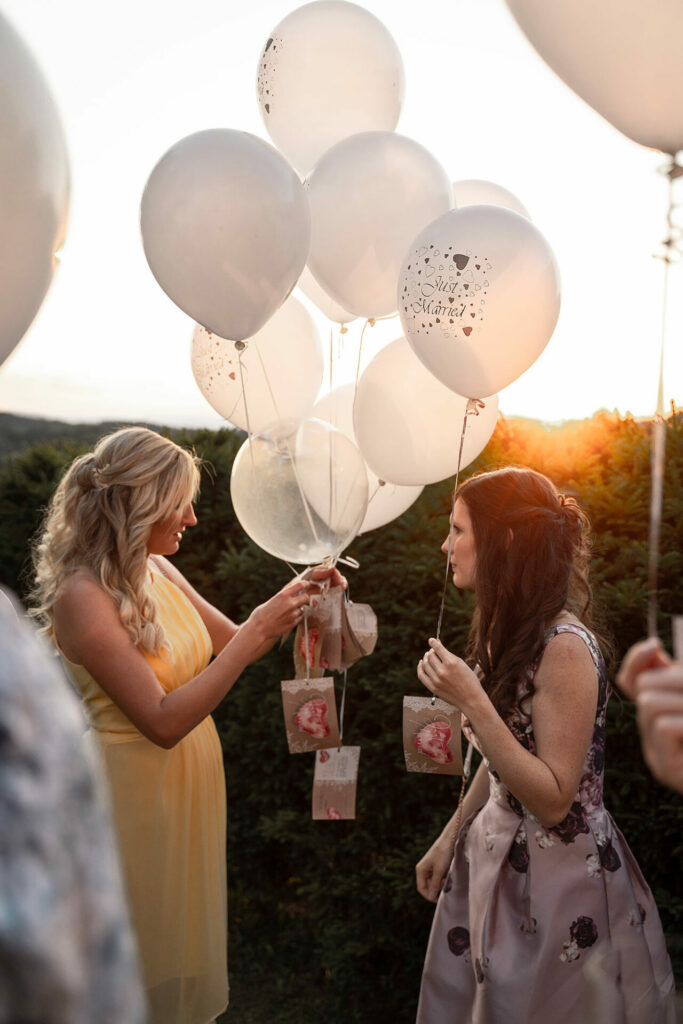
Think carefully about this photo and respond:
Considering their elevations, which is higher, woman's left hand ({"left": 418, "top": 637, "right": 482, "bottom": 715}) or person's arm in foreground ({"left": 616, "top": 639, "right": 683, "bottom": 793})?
person's arm in foreground ({"left": 616, "top": 639, "right": 683, "bottom": 793})

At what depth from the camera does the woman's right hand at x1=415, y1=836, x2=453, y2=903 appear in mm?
2316

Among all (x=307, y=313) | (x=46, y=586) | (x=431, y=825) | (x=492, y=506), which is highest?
(x=307, y=313)

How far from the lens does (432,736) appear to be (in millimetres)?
2289

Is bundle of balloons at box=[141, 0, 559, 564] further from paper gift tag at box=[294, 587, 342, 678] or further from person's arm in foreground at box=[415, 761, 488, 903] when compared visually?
person's arm in foreground at box=[415, 761, 488, 903]

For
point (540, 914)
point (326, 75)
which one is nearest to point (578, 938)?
point (540, 914)

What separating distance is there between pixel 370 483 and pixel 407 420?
336 mm

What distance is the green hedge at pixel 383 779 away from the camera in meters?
3.03

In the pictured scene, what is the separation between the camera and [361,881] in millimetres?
3463

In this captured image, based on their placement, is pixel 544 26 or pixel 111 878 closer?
pixel 111 878

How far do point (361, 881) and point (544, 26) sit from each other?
117 inches

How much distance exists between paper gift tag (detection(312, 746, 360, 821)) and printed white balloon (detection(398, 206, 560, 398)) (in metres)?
1.19

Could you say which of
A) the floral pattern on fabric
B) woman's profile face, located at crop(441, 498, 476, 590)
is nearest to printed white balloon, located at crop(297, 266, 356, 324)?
woman's profile face, located at crop(441, 498, 476, 590)

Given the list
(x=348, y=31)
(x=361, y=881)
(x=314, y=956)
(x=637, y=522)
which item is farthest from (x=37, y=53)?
(x=314, y=956)

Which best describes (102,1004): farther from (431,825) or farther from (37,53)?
(431,825)
